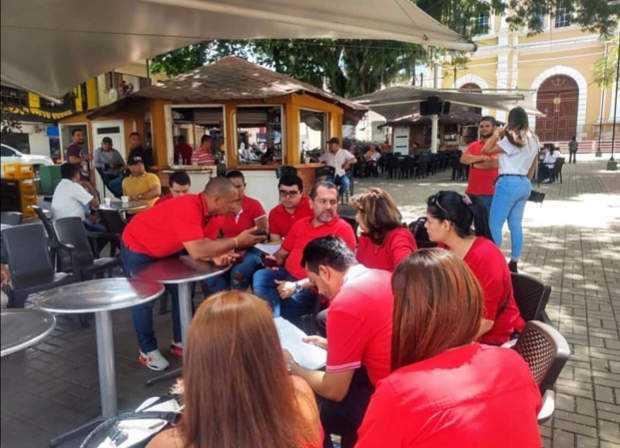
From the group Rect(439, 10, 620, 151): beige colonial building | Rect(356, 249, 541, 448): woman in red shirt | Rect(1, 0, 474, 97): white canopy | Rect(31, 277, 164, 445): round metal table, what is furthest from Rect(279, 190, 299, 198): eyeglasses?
Rect(439, 10, 620, 151): beige colonial building

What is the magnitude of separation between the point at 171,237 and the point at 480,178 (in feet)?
12.0

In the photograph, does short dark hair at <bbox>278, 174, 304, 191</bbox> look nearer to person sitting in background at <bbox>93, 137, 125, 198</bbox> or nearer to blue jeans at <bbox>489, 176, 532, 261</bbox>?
blue jeans at <bbox>489, 176, 532, 261</bbox>

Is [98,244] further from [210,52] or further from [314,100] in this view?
[210,52]

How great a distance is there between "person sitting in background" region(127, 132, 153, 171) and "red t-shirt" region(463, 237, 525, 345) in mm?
8659

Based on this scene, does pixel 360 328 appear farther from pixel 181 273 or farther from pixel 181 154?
pixel 181 154

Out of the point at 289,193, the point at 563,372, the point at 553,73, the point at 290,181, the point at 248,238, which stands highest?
the point at 553,73

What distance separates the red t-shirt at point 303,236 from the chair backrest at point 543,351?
1.73m

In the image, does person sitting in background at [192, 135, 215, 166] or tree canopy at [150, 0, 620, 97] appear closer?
person sitting in background at [192, 135, 215, 166]

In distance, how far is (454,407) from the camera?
3.93 feet

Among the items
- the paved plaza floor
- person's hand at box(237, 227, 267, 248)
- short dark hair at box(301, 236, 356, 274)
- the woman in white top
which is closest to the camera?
short dark hair at box(301, 236, 356, 274)

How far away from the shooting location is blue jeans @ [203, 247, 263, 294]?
423 centimetres

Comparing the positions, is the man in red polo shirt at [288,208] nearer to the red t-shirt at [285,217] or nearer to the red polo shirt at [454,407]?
the red t-shirt at [285,217]

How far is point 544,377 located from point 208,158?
890cm

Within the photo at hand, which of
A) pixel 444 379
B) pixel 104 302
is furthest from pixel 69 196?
pixel 444 379
